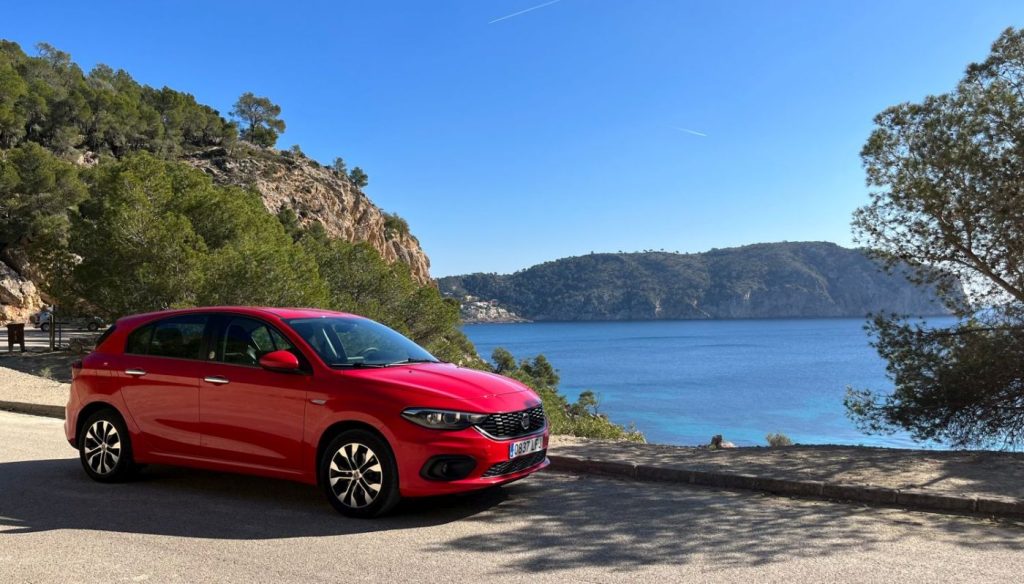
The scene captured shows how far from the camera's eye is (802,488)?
250 inches

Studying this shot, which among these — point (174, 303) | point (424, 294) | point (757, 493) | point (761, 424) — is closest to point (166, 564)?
point (757, 493)

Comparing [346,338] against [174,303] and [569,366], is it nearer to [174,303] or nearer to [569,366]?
[174,303]

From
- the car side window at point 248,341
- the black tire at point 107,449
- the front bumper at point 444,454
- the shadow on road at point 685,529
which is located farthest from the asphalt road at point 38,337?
the shadow on road at point 685,529

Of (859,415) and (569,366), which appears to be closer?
(859,415)

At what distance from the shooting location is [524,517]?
545cm

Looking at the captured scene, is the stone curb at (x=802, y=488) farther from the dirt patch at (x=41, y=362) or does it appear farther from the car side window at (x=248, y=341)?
the dirt patch at (x=41, y=362)

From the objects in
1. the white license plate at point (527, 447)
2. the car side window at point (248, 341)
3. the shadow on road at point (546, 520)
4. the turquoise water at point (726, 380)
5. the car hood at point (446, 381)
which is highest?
the car side window at point (248, 341)

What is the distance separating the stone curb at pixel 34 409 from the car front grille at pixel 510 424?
9.25 metres

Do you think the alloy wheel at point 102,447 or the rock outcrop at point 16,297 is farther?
the rock outcrop at point 16,297

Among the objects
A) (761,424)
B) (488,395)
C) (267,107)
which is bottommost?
(761,424)

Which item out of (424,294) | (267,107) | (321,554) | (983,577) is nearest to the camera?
(983,577)

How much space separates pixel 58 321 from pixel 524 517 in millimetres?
25368

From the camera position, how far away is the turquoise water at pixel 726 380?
172ft

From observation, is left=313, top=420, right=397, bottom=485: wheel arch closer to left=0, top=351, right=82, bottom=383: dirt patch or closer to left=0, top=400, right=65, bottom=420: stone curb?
left=0, top=400, right=65, bottom=420: stone curb
